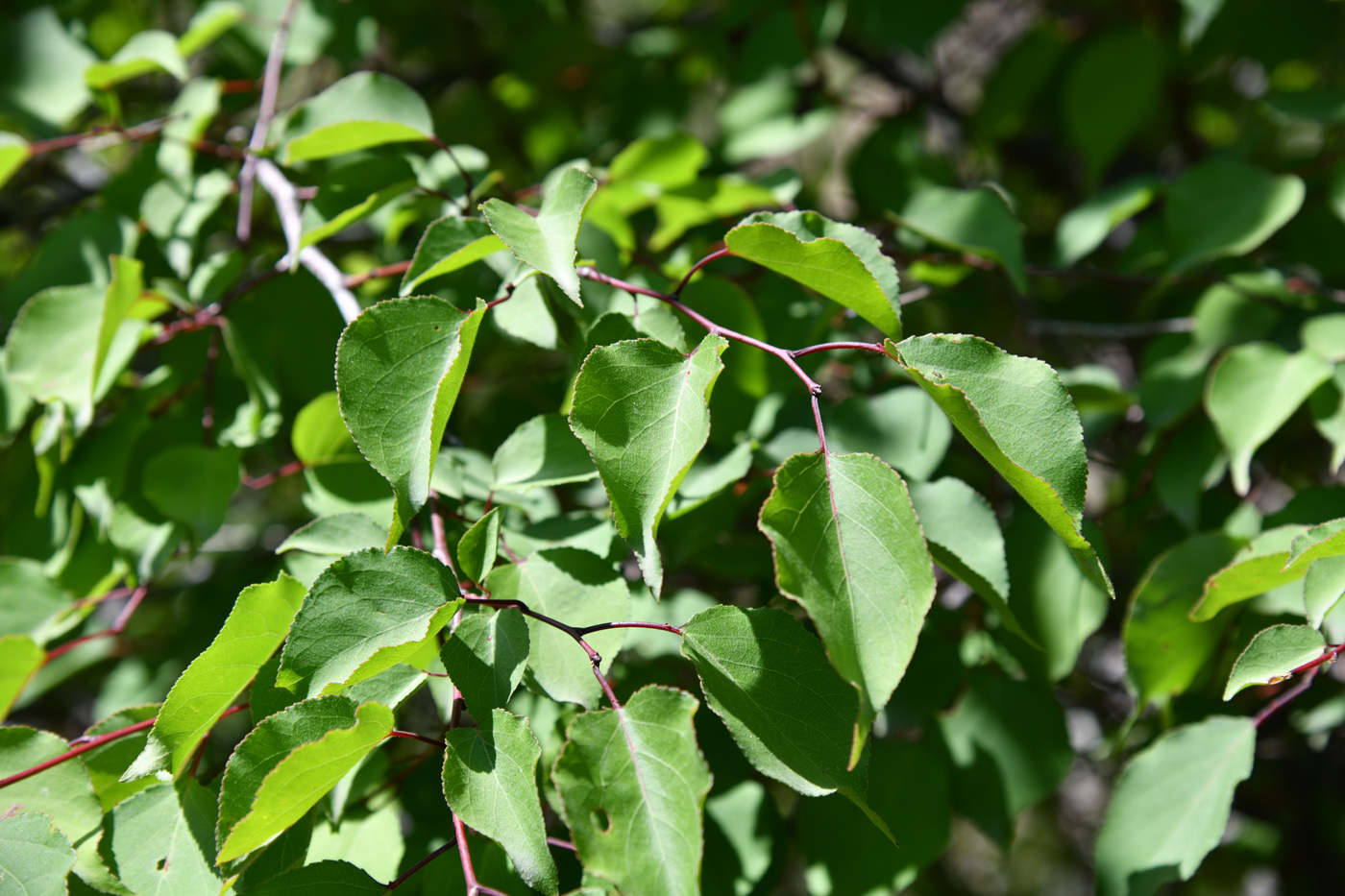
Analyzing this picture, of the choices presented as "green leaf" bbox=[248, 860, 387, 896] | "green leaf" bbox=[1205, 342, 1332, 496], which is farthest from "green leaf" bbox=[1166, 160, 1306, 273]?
"green leaf" bbox=[248, 860, 387, 896]

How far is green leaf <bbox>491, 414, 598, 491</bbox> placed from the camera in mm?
675

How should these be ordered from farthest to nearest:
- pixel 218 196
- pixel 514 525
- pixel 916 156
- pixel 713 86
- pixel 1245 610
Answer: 1. pixel 713 86
2. pixel 916 156
3. pixel 218 196
4. pixel 1245 610
5. pixel 514 525

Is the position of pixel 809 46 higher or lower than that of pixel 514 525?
higher

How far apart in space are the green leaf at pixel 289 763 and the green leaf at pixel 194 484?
0.34m

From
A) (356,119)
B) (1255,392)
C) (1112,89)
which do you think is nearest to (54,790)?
(356,119)

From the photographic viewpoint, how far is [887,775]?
85cm

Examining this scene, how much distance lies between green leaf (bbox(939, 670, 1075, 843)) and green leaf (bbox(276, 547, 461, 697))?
0.56m

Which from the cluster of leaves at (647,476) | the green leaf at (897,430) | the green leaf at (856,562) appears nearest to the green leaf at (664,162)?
the cluster of leaves at (647,476)

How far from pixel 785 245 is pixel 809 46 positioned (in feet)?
2.96

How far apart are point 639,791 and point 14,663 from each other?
0.60 metres

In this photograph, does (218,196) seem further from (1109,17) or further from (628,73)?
(1109,17)

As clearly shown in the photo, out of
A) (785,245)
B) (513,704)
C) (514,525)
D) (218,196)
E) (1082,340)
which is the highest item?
(785,245)

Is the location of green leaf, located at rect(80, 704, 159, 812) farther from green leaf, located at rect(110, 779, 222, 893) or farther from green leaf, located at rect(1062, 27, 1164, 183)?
green leaf, located at rect(1062, 27, 1164, 183)

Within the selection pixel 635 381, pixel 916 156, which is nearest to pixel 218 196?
pixel 635 381
